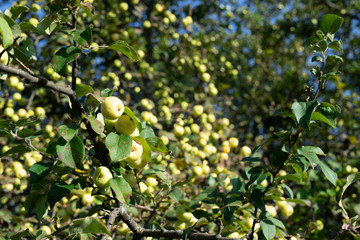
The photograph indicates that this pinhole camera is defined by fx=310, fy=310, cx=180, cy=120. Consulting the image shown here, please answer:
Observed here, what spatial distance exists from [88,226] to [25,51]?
61cm

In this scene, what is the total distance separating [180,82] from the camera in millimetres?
4184

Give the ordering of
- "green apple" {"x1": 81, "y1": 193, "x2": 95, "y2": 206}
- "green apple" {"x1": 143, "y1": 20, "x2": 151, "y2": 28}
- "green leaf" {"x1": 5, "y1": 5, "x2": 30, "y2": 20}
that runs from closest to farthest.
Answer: "green leaf" {"x1": 5, "y1": 5, "x2": 30, "y2": 20} → "green apple" {"x1": 81, "y1": 193, "x2": 95, "y2": 206} → "green apple" {"x1": 143, "y1": 20, "x2": 151, "y2": 28}

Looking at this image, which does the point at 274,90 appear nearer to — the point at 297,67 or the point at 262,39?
the point at 297,67

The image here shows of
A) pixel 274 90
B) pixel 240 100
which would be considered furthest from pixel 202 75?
pixel 274 90

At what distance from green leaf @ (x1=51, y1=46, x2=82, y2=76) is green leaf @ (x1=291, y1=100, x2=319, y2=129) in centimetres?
73

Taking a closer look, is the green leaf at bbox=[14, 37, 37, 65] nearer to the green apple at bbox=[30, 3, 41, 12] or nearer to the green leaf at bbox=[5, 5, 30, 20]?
the green leaf at bbox=[5, 5, 30, 20]

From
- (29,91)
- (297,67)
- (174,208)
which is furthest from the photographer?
(297,67)

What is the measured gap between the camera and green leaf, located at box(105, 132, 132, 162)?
938 mm

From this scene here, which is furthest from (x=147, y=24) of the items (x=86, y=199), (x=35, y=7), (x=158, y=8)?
(x=86, y=199)

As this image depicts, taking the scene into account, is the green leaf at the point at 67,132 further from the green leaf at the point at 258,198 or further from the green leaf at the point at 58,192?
the green leaf at the point at 258,198

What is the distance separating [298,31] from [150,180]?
14.5 ft

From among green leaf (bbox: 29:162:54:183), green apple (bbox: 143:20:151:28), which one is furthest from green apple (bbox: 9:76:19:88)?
green leaf (bbox: 29:162:54:183)

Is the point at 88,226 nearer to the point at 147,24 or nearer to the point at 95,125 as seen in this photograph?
the point at 95,125

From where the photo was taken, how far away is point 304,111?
1062 millimetres
